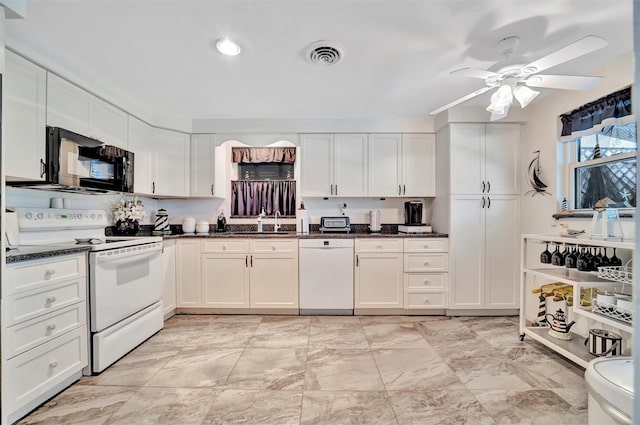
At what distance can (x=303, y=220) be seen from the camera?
3584 mm

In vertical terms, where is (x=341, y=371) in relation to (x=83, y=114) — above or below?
below

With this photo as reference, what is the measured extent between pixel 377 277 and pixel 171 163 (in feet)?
8.99

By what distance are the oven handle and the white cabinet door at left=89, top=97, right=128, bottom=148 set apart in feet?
3.43

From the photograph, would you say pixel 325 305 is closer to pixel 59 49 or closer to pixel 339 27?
pixel 339 27

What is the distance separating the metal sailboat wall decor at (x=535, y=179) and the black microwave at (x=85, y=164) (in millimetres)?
4016

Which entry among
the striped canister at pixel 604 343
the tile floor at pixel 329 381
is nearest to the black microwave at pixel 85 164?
the tile floor at pixel 329 381

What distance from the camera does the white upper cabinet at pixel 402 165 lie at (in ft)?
11.6

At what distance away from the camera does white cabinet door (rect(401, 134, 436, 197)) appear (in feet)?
11.6

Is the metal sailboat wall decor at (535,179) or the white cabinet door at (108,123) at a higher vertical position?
the white cabinet door at (108,123)

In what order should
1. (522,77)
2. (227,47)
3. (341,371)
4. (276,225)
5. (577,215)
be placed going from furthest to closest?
(276,225) < (577,215) < (341,371) < (227,47) < (522,77)

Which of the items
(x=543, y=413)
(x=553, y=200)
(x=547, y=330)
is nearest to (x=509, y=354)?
(x=547, y=330)

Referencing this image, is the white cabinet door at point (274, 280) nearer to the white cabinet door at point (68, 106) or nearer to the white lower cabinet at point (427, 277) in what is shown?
the white lower cabinet at point (427, 277)

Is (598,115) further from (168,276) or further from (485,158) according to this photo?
(168,276)

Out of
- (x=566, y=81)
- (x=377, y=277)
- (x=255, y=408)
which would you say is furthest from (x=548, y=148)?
(x=255, y=408)
